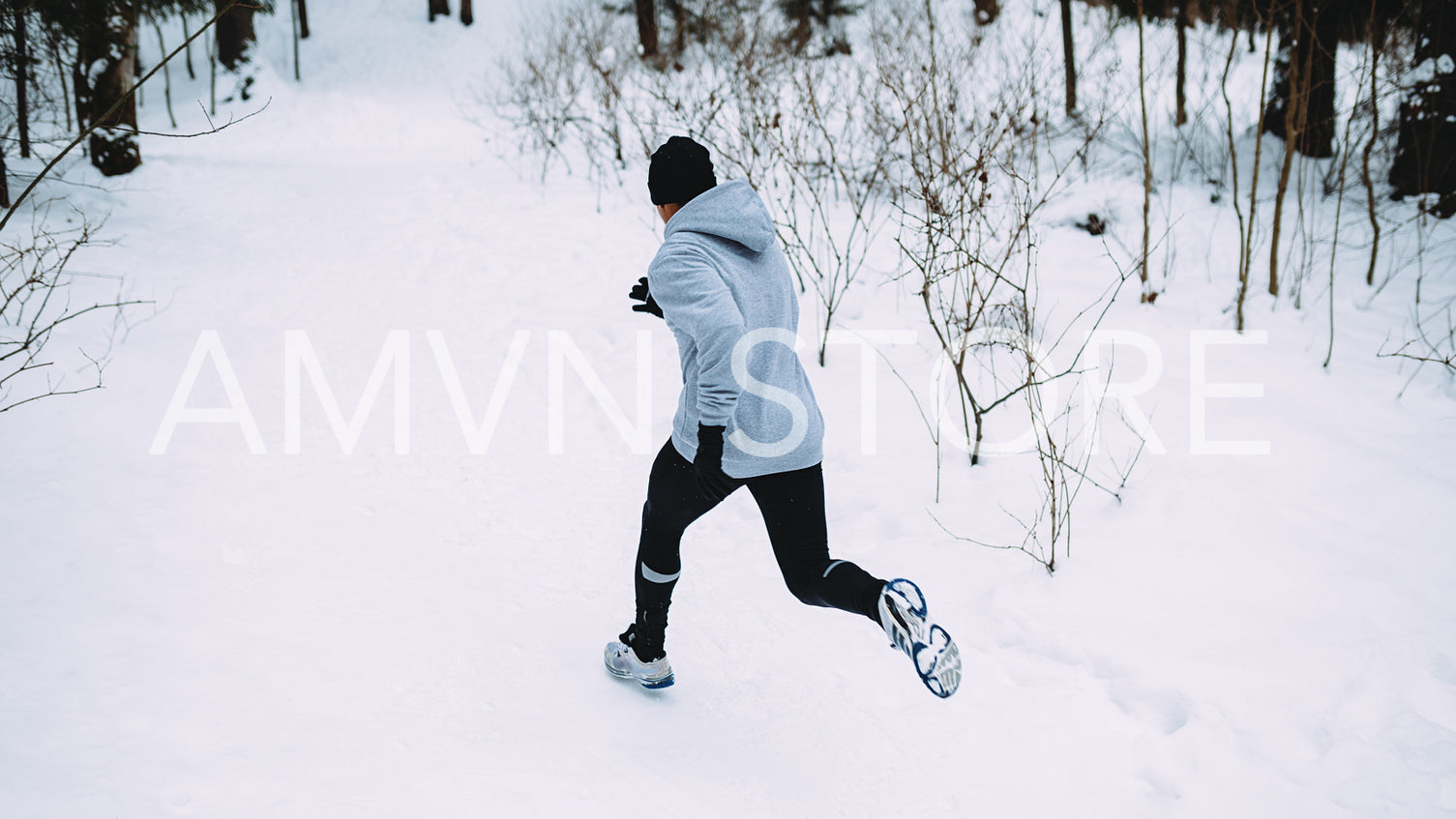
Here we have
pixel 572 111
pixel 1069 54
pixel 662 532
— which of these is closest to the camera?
pixel 662 532

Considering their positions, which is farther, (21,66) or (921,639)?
(21,66)

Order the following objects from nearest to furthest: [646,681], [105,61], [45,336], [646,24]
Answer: [646,681] < [45,336] < [105,61] < [646,24]

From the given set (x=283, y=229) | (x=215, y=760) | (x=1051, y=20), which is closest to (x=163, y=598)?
(x=215, y=760)

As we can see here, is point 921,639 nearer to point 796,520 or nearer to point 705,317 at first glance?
point 796,520

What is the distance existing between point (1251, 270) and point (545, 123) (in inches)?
289

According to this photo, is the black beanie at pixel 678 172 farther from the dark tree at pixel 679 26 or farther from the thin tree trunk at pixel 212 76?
the thin tree trunk at pixel 212 76

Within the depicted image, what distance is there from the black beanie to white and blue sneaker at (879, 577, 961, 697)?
1.13 meters

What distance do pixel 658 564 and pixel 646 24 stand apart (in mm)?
13472

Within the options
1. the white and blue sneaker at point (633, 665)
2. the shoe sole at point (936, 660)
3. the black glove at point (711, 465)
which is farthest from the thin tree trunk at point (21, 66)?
the shoe sole at point (936, 660)

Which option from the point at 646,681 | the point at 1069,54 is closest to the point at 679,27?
the point at 1069,54

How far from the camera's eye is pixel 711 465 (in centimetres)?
210

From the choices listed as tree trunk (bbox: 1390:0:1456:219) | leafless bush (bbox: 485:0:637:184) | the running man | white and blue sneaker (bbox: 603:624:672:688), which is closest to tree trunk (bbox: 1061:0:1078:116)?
tree trunk (bbox: 1390:0:1456:219)

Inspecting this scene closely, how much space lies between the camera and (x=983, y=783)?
2.39m

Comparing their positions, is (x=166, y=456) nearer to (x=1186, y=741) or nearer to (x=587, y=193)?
(x=1186, y=741)
